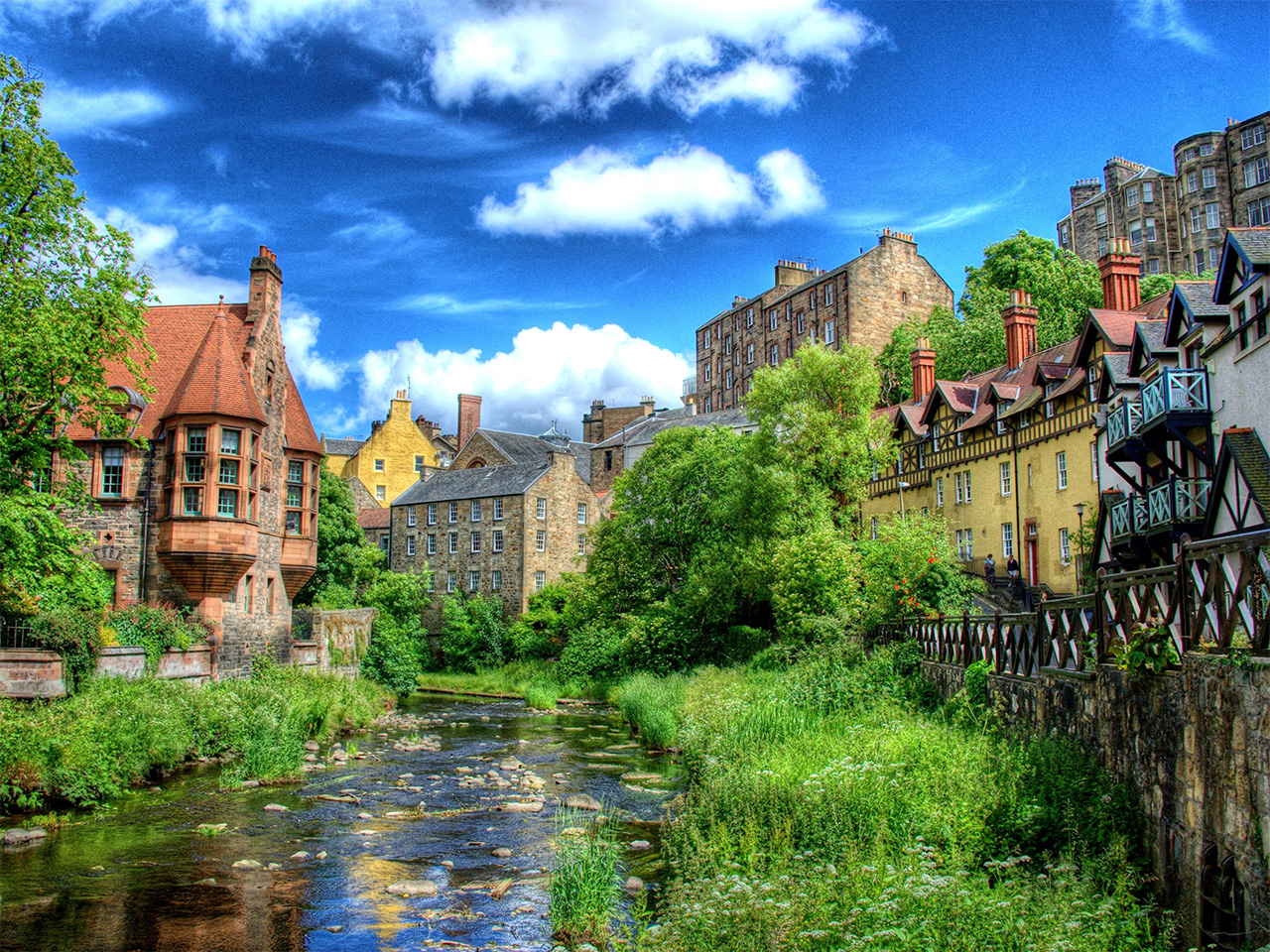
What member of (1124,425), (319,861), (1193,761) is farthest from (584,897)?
(1124,425)

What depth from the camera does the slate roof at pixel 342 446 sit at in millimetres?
85250

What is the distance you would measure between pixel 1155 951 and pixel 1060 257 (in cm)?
5494

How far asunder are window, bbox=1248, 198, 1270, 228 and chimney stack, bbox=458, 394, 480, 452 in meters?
59.6

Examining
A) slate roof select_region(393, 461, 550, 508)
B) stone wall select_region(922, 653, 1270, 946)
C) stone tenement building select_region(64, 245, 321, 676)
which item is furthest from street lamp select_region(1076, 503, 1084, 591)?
slate roof select_region(393, 461, 550, 508)

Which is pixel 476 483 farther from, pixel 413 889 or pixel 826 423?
pixel 413 889

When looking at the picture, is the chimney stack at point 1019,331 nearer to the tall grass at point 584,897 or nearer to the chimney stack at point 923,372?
the chimney stack at point 923,372

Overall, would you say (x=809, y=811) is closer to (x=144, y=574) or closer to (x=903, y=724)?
(x=903, y=724)

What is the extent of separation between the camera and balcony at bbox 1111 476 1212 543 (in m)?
Answer: 22.4

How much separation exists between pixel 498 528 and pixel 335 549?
1252 centimetres

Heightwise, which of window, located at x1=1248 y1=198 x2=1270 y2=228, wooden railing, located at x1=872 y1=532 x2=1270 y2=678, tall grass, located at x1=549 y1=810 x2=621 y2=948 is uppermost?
window, located at x1=1248 y1=198 x2=1270 y2=228

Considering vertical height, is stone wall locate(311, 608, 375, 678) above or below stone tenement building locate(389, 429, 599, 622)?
below

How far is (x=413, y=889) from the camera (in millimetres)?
13125

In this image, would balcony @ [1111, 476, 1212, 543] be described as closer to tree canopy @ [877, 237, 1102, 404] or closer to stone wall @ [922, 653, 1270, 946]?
stone wall @ [922, 653, 1270, 946]

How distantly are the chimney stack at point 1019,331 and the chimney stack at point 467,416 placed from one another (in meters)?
47.5
